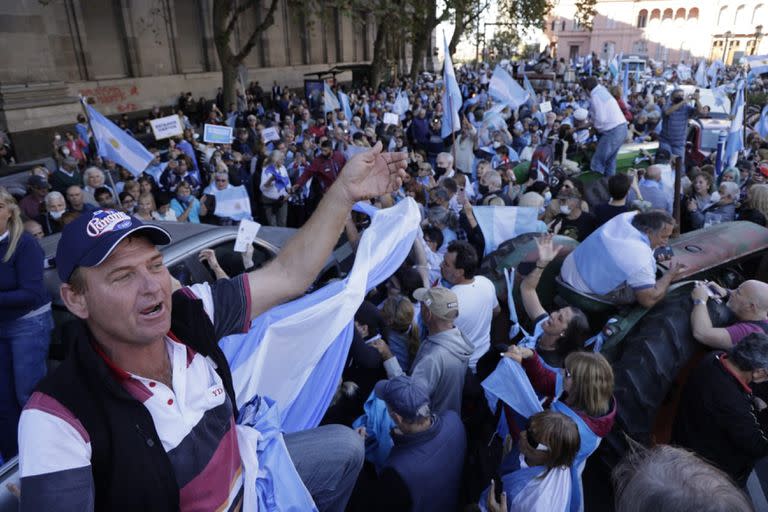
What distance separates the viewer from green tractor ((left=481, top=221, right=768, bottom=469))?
3.20 meters

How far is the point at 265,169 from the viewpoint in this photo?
7.84 m

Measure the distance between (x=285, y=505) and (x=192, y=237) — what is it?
2546mm

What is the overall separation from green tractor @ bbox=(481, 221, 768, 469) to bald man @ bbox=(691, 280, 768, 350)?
6.0 inches

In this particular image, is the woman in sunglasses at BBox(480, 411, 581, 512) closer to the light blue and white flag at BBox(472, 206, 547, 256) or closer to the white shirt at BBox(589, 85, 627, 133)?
the light blue and white flag at BBox(472, 206, 547, 256)

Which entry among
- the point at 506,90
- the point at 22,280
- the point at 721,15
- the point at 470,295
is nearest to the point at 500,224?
the point at 470,295

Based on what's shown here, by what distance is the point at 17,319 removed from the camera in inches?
121

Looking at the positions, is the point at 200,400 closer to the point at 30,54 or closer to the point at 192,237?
the point at 192,237

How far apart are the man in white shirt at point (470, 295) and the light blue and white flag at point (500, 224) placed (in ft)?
4.50

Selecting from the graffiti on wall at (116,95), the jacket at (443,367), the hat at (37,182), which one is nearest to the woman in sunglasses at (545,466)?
→ the jacket at (443,367)

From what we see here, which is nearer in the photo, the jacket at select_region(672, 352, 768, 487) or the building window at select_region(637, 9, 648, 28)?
the jacket at select_region(672, 352, 768, 487)

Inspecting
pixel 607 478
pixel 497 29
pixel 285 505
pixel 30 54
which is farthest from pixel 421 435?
pixel 497 29

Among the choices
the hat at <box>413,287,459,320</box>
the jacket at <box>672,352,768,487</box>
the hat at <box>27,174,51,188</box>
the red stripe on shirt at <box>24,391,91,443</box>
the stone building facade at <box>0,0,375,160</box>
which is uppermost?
the stone building facade at <box>0,0,375,160</box>

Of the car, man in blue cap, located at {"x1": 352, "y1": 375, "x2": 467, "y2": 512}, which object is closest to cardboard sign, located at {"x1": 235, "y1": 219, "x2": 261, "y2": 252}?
the car

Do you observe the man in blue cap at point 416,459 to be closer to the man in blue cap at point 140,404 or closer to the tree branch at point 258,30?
the man in blue cap at point 140,404
